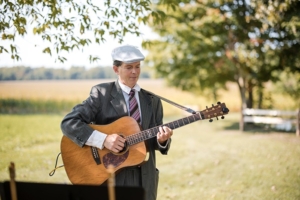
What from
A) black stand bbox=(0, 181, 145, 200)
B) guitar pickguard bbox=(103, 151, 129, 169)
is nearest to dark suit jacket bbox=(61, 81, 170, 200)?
guitar pickguard bbox=(103, 151, 129, 169)

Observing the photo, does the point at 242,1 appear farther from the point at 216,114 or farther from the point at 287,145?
the point at 216,114

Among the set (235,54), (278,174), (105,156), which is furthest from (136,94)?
(235,54)

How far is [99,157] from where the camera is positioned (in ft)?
9.80

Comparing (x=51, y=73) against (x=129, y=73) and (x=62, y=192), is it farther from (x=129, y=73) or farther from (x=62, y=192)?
(x=62, y=192)

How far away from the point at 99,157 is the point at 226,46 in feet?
38.8

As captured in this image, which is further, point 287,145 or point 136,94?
point 287,145

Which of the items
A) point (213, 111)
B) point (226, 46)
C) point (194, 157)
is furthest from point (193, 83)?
point (213, 111)

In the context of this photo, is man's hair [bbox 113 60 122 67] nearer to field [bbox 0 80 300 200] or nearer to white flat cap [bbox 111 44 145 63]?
white flat cap [bbox 111 44 145 63]

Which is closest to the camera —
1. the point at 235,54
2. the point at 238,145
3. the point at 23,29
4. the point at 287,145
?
the point at 23,29

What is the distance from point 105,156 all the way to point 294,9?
8.10 m

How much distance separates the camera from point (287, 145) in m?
9.43

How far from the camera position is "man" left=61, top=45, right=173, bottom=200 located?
289cm

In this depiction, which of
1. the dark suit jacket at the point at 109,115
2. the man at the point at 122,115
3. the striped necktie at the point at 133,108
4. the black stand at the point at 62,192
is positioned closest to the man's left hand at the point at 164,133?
the man at the point at 122,115

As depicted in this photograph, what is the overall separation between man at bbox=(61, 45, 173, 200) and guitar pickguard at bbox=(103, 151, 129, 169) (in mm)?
92
